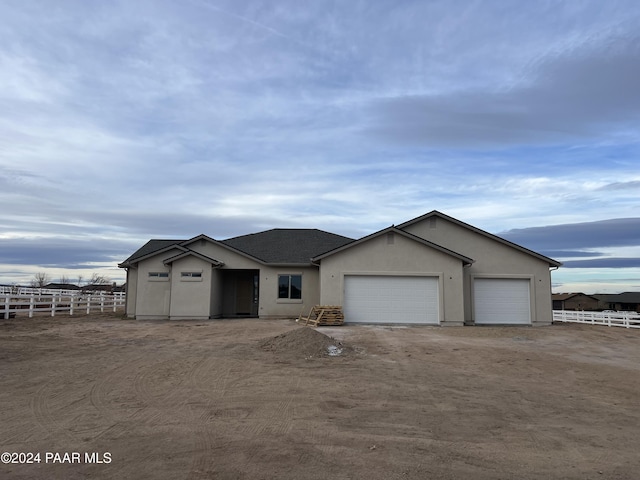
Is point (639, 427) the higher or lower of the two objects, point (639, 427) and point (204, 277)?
the lower

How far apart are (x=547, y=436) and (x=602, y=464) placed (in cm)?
100

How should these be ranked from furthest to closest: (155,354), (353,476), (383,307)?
(383,307), (155,354), (353,476)

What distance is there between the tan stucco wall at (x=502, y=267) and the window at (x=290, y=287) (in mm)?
Answer: 8014

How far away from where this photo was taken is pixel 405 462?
5289 mm

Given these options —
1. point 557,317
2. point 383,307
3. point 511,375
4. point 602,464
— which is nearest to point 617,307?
point 557,317

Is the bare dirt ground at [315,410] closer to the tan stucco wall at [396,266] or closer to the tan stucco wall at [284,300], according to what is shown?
the tan stucco wall at [396,266]

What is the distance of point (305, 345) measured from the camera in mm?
13000

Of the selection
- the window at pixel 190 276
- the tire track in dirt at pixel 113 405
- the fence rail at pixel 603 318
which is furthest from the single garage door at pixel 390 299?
the tire track in dirt at pixel 113 405

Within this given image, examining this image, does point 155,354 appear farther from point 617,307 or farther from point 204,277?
point 617,307

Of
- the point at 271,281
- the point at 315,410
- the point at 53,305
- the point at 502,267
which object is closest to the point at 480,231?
the point at 502,267

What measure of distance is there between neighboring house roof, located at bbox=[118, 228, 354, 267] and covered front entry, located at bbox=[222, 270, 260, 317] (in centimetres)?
158

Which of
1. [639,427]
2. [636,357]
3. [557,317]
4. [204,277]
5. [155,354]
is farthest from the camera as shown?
[557,317]

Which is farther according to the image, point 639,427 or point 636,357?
point 636,357

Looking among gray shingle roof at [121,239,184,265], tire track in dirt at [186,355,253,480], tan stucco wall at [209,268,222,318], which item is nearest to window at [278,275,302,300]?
tan stucco wall at [209,268,222,318]
